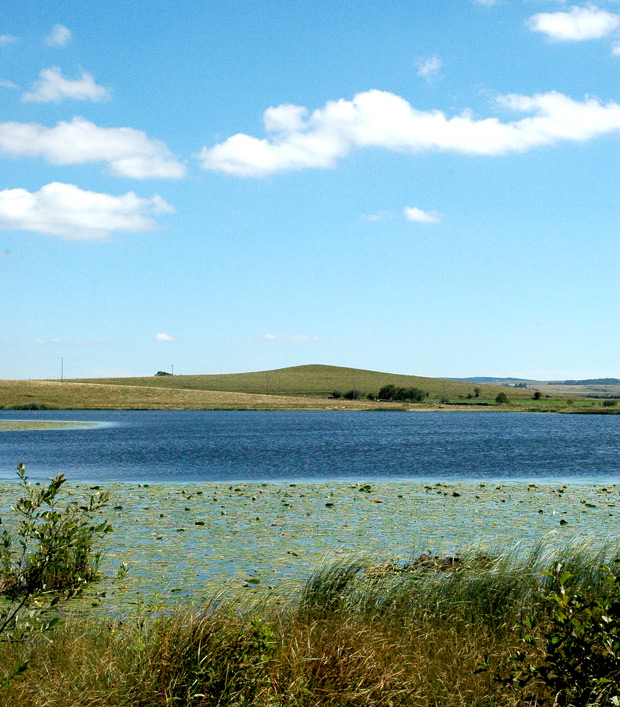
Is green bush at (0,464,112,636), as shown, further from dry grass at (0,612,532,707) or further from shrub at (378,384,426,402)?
shrub at (378,384,426,402)

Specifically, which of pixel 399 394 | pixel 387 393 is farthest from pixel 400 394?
pixel 387 393

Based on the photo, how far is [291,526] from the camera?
20.8 meters

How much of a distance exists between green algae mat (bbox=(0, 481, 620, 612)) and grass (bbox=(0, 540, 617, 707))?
6.72 feet

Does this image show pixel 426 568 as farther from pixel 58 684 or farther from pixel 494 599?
pixel 58 684

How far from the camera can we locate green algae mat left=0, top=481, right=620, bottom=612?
14.3m

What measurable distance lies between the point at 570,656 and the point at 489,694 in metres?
1.60

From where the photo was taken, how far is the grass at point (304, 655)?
7.55 metres

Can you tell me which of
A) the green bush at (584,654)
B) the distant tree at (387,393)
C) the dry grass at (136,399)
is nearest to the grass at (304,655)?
the green bush at (584,654)

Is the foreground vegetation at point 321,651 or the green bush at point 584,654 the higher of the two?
the green bush at point 584,654

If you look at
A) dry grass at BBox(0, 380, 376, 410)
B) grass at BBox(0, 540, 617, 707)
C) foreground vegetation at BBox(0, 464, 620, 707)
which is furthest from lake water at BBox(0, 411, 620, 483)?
dry grass at BBox(0, 380, 376, 410)

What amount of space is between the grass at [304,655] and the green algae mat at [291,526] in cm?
205

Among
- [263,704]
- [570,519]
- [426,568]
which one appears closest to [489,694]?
[263,704]

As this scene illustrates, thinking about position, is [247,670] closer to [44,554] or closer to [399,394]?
[44,554]

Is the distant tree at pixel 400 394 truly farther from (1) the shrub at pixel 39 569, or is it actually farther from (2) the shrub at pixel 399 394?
(1) the shrub at pixel 39 569
